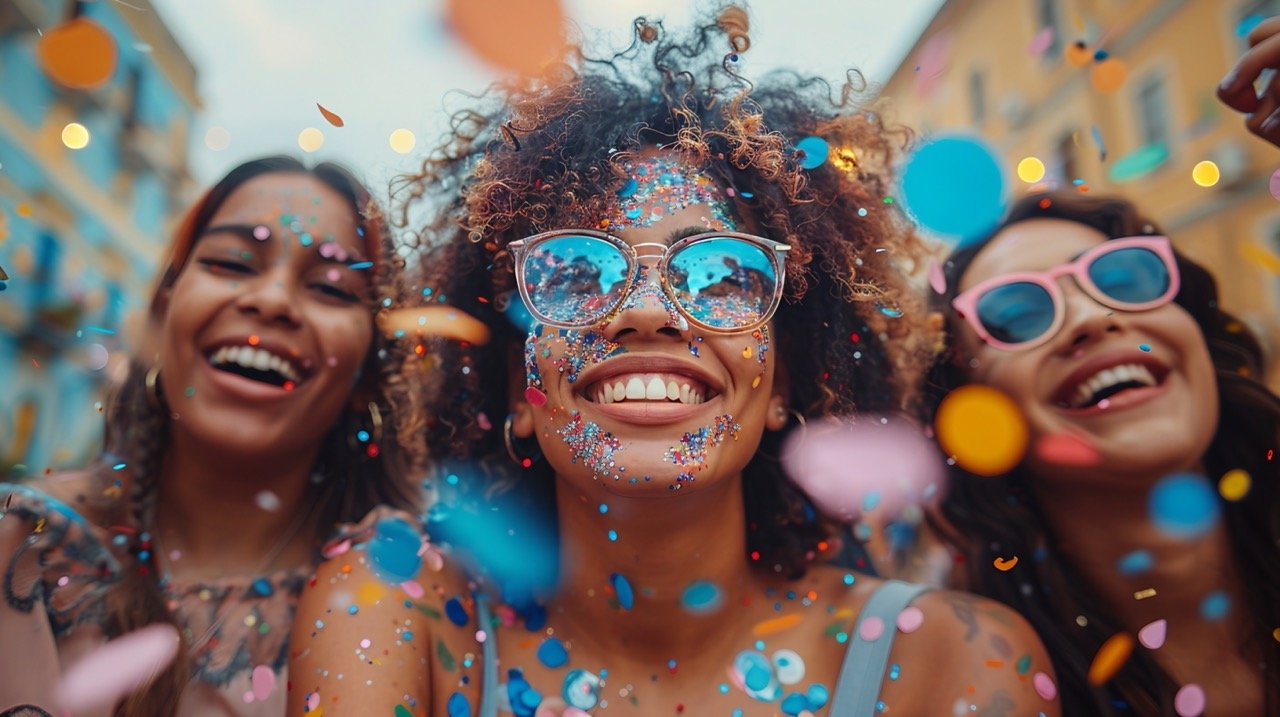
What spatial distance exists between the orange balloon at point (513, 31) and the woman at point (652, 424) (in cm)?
12

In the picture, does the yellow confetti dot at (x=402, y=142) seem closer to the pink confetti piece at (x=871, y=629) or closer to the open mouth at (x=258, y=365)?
the open mouth at (x=258, y=365)

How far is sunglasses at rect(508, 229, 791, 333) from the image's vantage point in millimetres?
1843

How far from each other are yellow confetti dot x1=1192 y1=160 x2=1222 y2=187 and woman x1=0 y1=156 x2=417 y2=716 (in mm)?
2318

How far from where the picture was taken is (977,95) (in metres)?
3.02

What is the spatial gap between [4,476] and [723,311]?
77.7 inches

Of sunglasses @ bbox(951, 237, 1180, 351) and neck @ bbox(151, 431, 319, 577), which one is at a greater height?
sunglasses @ bbox(951, 237, 1180, 351)

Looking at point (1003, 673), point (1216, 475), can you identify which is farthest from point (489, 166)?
point (1216, 475)

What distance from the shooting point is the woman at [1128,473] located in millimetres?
2078

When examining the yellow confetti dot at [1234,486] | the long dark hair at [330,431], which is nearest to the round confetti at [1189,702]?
the yellow confetti dot at [1234,486]

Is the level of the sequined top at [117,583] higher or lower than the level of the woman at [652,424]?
lower

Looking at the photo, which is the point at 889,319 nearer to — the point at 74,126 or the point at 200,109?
the point at 200,109

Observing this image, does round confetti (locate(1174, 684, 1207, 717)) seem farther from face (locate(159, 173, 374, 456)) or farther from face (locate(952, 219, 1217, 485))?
face (locate(159, 173, 374, 456))

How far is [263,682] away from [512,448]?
0.81 meters

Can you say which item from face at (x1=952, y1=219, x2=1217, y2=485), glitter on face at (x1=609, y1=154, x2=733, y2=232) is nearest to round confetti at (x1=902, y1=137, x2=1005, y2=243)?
face at (x1=952, y1=219, x2=1217, y2=485)
